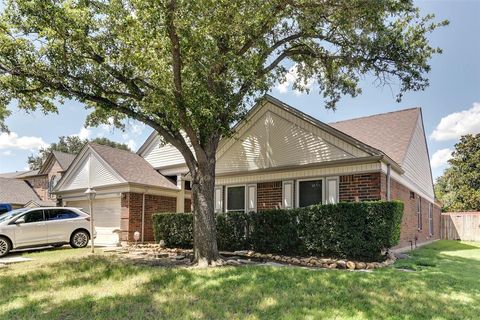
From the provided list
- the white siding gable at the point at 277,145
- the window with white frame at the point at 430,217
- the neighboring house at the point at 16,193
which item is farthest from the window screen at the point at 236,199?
the neighboring house at the point at 16,193

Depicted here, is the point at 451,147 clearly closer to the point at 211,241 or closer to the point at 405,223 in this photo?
the point at 405,223

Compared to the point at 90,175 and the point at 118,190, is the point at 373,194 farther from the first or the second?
the point at 90,175

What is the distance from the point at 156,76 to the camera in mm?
8938

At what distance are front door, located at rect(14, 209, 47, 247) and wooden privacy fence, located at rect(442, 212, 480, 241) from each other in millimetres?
23485

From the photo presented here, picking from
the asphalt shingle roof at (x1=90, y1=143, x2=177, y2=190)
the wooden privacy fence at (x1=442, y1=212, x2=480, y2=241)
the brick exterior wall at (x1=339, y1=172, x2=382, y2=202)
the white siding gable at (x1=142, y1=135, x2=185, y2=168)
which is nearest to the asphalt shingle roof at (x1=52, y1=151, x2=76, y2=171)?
the asphalt shingle roof at (x1=90, y1=143, x2=177, y2=190)

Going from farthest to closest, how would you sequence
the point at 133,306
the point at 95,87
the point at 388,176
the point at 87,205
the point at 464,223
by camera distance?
the point at 464,223 < the point at 87,205 < the point at 388,176 < the point at 95,87 < the point at 133,306

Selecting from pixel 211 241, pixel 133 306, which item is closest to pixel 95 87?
pixel 211 241

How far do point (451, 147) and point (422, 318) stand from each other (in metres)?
37.2

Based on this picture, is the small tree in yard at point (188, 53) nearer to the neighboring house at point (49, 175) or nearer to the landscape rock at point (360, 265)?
the landscape rock at point (360, 265)

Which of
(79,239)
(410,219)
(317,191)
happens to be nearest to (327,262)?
(317,191)

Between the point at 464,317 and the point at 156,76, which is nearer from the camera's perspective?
the point at 464,317

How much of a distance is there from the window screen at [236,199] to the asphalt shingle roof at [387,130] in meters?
5.24

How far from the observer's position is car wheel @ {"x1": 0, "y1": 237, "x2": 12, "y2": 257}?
12.5 metres

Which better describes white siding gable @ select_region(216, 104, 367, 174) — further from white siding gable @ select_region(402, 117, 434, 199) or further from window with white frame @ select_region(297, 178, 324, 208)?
white siding gable @ select_region(402, 117, 434, 199)
